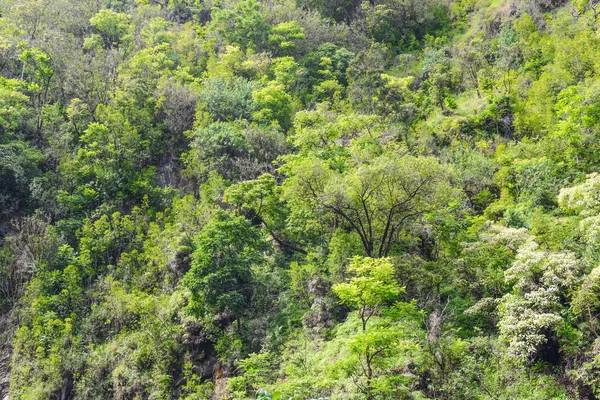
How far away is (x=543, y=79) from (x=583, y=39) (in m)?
2.57

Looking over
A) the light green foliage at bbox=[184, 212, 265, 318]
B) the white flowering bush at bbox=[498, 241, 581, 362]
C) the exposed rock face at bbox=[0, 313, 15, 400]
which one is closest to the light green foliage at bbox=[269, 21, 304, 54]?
the light green foliage at bbox=[184, 212, 265, 318]

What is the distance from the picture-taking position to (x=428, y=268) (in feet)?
55.7

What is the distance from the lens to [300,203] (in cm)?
1959

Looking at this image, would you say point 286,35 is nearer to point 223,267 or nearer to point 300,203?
point 300,203

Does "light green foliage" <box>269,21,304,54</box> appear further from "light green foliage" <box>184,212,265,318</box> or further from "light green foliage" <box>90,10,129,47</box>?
"light green foliage" <box>184,212,265,318</box>

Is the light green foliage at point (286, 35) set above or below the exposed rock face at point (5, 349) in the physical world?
above

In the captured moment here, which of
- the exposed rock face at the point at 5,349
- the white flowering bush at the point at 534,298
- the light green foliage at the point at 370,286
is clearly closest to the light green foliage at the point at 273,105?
the exposed rock face at the point at 5,349

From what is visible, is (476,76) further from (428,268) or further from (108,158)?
(108,158)

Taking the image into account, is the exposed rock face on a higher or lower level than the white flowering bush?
lower

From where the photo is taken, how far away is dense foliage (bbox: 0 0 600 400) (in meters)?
13.9

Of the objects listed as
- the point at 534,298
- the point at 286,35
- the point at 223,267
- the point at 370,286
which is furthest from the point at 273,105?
the point at 534,298

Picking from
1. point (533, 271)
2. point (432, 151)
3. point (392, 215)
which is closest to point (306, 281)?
point (392, 215)

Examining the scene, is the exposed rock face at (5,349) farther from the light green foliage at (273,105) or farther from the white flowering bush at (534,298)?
the white flowering bush at (534,298)

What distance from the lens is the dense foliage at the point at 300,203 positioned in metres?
13.9
